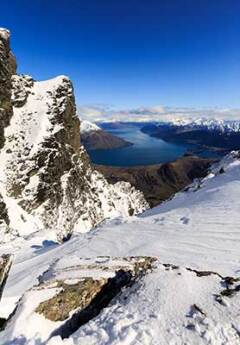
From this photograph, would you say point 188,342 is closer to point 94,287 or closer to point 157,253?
point 94,287

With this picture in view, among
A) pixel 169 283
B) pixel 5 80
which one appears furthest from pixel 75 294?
pixel 5 80

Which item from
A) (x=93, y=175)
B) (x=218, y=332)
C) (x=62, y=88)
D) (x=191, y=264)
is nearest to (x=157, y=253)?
(x=191, y=264)

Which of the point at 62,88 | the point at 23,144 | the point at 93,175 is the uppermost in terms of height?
the point at 62,88

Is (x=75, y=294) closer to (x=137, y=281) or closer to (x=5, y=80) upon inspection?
(x=137, y=281)

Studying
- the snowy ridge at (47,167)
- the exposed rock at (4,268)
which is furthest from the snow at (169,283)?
the snowy ridge at (47,167)

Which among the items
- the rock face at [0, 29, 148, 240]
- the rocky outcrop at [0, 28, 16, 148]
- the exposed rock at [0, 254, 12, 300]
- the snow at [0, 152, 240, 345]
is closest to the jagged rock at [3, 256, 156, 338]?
the snow at [0, 152, 240, 345]

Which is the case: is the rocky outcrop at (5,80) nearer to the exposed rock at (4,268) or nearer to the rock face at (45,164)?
the rock face at (45,164)
